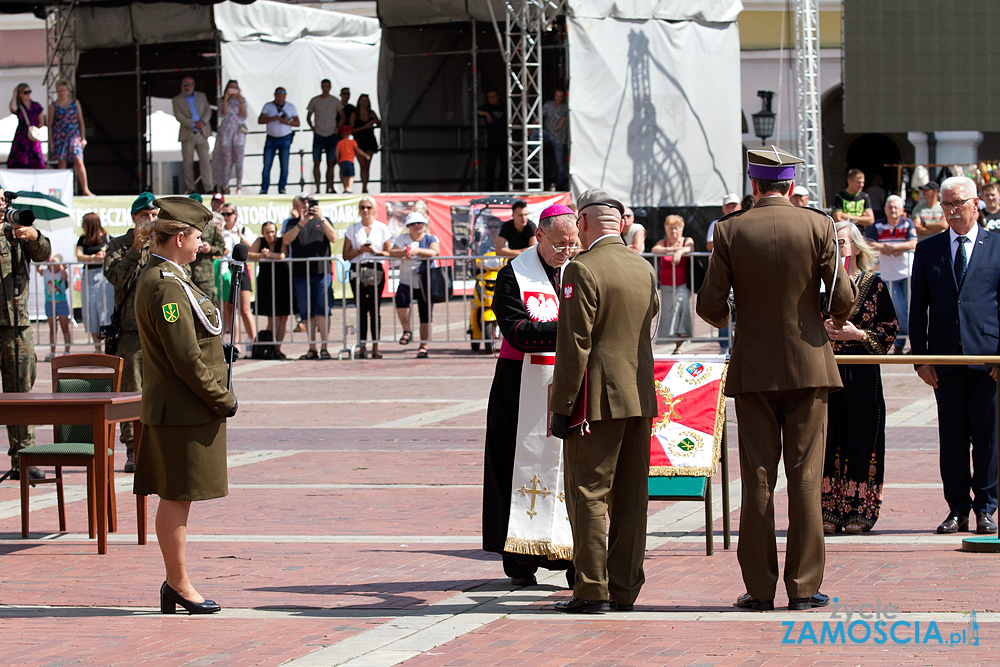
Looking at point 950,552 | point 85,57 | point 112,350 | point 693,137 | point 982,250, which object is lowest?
point 950,552

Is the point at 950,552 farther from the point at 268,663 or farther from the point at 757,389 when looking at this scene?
the point at 268,663

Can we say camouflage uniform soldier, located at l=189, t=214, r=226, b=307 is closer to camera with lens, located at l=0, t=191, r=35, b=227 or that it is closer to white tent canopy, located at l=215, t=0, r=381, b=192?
camera with lens, located at l=0, t=191, r=35, b=227

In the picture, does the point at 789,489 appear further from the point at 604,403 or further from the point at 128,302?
the point at 128,302

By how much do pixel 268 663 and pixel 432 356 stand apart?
1280 centimetres

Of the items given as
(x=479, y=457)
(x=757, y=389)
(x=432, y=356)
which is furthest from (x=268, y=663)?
(x=432, y=356)

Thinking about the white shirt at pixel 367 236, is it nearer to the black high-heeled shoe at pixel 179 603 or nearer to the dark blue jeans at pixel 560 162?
the dark blue jeans at pixel 560 162

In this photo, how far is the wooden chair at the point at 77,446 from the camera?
825cm

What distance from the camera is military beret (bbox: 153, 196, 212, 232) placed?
6.58 meters

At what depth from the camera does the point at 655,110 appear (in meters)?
26.2

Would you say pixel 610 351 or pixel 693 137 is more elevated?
pixel 693 137

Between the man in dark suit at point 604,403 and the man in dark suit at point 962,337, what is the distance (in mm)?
2516

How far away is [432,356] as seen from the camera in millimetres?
18344

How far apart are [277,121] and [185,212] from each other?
19.8 meters

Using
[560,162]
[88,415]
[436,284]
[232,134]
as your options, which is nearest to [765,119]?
[560,162]
